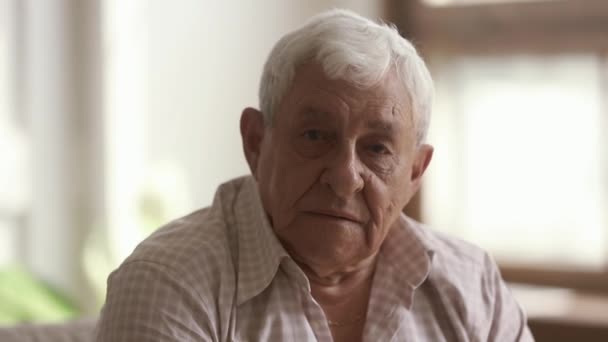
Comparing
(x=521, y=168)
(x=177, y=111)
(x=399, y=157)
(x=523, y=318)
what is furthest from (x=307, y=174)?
(x=177, y=111)

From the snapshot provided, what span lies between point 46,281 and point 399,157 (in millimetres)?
2042

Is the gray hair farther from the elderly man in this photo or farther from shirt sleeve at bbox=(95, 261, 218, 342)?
shirt sleeve at bbox=(95, 261, 218, 342)

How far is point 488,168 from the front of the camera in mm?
3074

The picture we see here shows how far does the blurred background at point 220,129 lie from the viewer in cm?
296

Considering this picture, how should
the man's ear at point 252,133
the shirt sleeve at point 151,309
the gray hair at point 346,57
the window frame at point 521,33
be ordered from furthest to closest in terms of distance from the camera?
the window frame at point 521,33 → the man's ear at point 252,133 → the gray hair at point 346,57 → the shirt sleeve at point 151,309

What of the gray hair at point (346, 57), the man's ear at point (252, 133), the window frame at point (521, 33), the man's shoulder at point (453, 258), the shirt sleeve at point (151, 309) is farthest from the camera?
the window frame at point (521, 33)

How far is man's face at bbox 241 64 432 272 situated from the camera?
1.53 m

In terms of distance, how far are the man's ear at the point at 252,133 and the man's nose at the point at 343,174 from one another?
18 cm

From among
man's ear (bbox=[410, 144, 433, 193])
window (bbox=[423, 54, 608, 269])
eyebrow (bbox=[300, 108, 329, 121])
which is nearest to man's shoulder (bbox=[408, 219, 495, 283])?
man's ear (bbox=[410, 144, 433, 193])

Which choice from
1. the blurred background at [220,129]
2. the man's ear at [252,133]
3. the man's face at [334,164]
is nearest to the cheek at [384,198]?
the man's face at [334,164]

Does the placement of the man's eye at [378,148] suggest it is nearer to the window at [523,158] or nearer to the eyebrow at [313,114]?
the eyebrow at [313,114]

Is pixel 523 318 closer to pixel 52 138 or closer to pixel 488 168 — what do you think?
pixel 488 168

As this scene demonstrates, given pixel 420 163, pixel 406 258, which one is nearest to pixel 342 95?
pixel 420 163

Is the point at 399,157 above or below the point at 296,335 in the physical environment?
above
